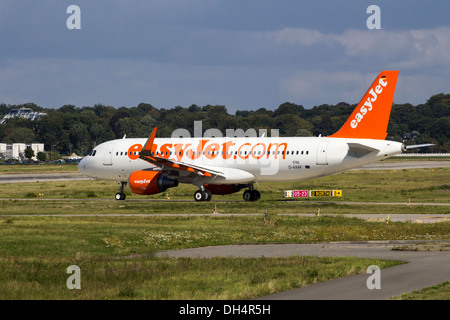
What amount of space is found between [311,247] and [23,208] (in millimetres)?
26319

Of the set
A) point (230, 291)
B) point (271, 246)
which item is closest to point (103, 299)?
point (230, 291)

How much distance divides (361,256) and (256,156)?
1069 inches

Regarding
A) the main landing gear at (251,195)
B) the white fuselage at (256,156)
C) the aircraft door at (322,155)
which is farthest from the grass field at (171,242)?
the aircraft door at (322,155)

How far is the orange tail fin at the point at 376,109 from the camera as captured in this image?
167 feet

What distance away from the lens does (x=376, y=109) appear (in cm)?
5103

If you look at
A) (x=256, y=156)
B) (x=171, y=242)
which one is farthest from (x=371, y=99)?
(x=171, y=242)

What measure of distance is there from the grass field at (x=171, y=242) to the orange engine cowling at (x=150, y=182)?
122 cm

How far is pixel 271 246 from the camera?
103ft

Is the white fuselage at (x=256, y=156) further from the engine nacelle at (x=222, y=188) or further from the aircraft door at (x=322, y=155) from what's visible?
the engine nacelle at (x=222, y=188)

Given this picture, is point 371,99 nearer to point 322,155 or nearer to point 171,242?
point 322,155

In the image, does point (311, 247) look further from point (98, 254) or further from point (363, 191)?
point (363, 191)

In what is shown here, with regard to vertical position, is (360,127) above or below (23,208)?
above

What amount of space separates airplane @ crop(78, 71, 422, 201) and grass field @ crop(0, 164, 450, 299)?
1.84 metres

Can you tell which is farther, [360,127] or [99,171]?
[99,171]
